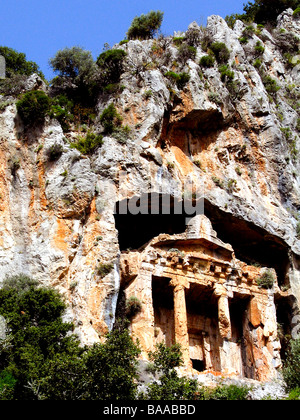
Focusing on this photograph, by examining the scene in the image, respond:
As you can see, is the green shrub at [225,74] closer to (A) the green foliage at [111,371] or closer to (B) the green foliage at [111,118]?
(B) the green foliage at [111,118]

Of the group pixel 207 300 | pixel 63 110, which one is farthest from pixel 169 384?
pixel 63 110

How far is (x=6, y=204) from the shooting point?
2502 centimetres

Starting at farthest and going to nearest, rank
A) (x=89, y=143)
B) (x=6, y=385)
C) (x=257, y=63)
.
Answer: (x=257, y=63)
(x=89, y=143)
(x=6, y=385)

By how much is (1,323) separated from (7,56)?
26.6 metres

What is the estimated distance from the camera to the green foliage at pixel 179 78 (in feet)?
105

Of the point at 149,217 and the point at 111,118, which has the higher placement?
the point at 111,118

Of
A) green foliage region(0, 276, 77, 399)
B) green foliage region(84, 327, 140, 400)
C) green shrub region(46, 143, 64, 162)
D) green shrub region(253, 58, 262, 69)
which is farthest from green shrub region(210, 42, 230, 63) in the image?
green foliage region(84, 327, 140, 400)

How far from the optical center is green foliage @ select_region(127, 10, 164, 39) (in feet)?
128

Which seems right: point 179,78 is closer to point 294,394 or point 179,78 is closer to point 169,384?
point 294,394

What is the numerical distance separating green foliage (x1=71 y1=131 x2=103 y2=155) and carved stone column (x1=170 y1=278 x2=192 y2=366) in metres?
7.88

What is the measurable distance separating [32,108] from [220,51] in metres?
15.9

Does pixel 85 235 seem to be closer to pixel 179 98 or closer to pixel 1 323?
pixel 1 323

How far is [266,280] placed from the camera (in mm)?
28594
